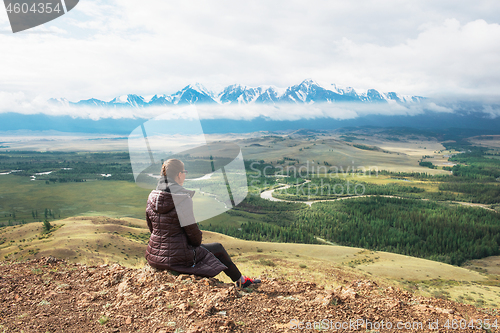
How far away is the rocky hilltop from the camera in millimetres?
5113

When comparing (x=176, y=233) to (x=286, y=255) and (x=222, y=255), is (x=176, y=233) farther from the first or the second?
(x=286, y=255)

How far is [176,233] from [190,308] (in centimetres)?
143

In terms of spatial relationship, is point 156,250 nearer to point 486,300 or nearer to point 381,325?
point 381,325

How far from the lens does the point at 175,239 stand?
19.6 feet

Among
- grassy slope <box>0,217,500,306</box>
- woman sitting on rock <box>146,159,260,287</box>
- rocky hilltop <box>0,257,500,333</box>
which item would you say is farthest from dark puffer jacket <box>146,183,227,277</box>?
grassy slope <box>0,217,500,306</box>

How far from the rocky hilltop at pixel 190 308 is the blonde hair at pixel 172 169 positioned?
224 cm

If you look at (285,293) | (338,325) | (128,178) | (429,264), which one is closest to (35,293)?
(285,293)

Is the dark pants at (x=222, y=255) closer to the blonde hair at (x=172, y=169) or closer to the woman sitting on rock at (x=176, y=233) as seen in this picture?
the woman sitting on rock at (x=176, y=233)

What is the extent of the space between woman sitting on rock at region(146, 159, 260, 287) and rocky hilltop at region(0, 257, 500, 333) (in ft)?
1.20

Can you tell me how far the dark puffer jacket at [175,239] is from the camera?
5.77 m

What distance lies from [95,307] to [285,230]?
5778 centimetres

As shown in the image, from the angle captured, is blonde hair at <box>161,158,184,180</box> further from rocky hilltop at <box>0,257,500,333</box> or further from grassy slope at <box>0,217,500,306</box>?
grassy slope at <box>0,217,500,306</box>

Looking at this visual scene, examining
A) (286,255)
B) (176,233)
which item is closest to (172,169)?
(176,233)

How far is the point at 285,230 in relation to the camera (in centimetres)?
6147
